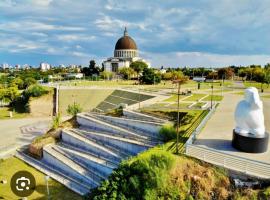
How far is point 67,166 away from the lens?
19.1 metres

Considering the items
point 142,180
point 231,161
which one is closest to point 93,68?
point 142,180

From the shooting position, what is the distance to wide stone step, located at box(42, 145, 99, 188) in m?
17.2

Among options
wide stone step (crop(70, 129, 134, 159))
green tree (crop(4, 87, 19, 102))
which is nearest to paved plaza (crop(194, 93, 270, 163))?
wide stone step (crop(70, 129, 134, 159))

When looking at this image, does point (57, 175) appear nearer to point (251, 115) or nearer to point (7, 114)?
point (251, 115)

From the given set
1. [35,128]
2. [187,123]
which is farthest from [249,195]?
[35,128]

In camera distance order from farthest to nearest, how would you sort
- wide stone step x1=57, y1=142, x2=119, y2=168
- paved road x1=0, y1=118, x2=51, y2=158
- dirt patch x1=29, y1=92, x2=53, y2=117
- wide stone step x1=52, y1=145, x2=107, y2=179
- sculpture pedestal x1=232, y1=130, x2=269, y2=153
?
dirt patch x1=29, y1=92, x2=53, y2=117 < paved road x1=0, y1=118, x2=51, y2=158 < wide stone step x1=57, y1=142, x2=119, y2=168 < wide stone step x1=52, y1=145, x2=107, y2=179 < sculpture pedestal x1=232, y1=130, x2=269, y2=153

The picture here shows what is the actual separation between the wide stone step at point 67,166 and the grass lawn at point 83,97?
77.7 ft

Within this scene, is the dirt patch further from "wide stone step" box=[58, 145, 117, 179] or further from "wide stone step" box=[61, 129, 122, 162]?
"wide stone step" box=[58, 145, 117, 179]

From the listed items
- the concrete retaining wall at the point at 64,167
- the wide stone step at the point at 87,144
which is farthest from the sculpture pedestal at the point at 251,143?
the concrete retaining wall at the point at 64,167

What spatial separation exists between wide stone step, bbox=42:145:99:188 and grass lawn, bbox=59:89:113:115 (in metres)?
23.7

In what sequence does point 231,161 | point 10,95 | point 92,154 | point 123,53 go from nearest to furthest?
1. point 231,161
2. point 92,154
3. point 10,95
4. point 123,53

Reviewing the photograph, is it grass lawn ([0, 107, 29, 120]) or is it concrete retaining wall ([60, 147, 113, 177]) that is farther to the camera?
grass lawn ([0, 107, 29, 120])

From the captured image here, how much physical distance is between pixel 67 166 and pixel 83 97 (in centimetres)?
2989

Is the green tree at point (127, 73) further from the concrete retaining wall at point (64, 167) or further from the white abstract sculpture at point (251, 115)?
the white abstract sculpture at point (251, 115)
